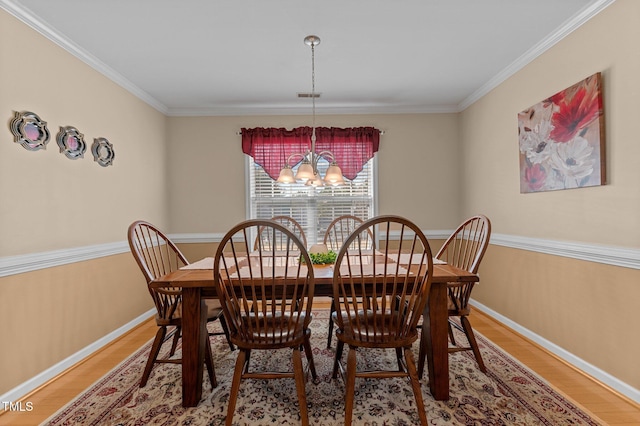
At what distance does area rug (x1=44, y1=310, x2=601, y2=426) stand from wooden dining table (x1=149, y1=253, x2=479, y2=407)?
12 cm

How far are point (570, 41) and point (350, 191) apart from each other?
2462mm

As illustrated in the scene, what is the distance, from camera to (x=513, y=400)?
6.22ft

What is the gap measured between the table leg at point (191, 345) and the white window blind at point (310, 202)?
2344 millimetres

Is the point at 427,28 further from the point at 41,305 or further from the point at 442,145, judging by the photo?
the point at 41,305

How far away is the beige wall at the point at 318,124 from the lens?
4070 mm

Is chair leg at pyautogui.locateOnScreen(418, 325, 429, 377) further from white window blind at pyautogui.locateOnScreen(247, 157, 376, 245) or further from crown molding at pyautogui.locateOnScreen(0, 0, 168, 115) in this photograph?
crown molding at pyautogui.locateOnScreen(0, 0, 168, 115)

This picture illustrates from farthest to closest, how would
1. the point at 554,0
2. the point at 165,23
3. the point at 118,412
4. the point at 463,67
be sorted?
1. the point at 463,67
2. the point at 165,23
3. the point at 554,0
4. the point at 118,412

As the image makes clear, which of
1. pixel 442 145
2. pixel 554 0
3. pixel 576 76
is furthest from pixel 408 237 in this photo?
pixel 554 0

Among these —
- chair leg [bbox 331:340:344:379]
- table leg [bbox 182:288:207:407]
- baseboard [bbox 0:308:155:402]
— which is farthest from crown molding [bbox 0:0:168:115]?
chair leg [bbox 331:340:344:379]

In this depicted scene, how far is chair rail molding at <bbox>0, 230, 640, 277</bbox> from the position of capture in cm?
196

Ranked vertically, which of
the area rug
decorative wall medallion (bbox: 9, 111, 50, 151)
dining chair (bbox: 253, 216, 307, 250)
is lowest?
the area rug

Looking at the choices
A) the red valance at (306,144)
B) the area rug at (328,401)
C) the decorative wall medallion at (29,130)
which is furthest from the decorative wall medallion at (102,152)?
the area rug at (328,401)

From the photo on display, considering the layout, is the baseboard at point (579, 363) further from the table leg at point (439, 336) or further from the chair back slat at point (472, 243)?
the table leg at point (439, 336)

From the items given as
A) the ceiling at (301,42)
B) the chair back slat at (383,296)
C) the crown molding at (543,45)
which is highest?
the ceiling at (301,42)
